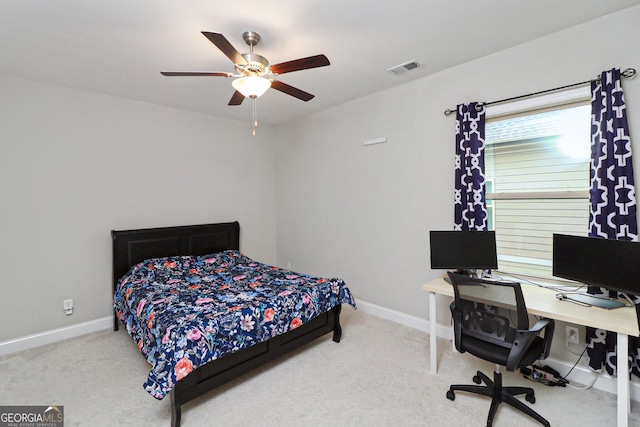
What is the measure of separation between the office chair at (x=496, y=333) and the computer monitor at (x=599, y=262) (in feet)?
1.68

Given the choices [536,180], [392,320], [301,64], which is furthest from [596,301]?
[301,64]

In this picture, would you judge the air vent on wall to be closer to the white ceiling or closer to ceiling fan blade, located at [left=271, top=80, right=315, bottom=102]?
the white ceiling

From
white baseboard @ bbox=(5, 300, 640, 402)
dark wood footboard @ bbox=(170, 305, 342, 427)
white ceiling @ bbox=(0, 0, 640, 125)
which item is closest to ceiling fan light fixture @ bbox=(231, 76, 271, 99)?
white ceiling @ bbox=(0, 0, 640, 125)

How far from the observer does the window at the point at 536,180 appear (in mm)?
2416

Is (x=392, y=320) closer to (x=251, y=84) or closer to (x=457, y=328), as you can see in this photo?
(x=457, y=328)

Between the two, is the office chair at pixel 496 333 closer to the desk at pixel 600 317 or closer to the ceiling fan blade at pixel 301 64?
the desk at pixel 600 317

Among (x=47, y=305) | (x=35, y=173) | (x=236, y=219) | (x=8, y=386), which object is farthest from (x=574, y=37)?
(x=47, y=305)

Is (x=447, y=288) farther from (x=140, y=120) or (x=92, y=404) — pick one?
(x=140, y=120)

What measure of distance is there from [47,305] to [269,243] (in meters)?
2.82

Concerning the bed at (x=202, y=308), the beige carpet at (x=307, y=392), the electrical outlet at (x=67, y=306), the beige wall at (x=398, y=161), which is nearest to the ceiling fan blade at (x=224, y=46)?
the bed at (x=202, y=308)

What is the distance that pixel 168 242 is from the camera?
12.7ft

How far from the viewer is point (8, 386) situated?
2371 millimetres

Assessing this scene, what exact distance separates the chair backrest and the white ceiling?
6.10 ft

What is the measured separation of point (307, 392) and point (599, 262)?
2.27 metres
